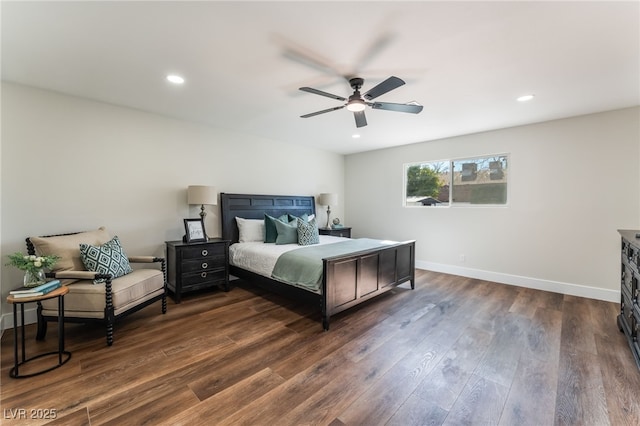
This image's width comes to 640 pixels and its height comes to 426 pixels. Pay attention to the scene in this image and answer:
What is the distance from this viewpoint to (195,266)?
3629mm

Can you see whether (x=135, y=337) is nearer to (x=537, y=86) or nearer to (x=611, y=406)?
(x=611, y=406)

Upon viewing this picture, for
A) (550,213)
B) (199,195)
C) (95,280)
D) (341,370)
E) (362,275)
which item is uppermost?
(199,195)

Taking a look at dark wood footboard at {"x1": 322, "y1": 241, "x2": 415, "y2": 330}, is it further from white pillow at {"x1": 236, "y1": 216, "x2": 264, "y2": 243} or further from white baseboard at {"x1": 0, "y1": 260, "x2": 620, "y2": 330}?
white pillow at {"x1": 236, "y1": 216, "x2": 264, "y2": 243}

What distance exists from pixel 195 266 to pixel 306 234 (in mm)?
1619

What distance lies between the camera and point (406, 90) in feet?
9.62

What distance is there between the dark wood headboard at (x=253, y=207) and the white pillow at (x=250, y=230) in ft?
0.47

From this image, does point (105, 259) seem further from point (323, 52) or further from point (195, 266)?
point (323, 52)

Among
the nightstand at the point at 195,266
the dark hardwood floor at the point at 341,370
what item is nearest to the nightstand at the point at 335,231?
the nightstand at the point at 195,266

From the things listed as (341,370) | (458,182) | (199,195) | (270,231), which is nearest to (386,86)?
(341,370)

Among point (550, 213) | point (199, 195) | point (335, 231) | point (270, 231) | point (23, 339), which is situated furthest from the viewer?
point (335, 231)

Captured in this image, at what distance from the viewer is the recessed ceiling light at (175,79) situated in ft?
8.71

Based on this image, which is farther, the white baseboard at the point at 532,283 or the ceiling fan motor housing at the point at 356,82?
the white baseboard at the point at 532,283

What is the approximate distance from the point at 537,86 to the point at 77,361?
16.6 feet

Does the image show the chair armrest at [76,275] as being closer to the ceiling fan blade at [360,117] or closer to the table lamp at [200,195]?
the table lamp at [200,195]
